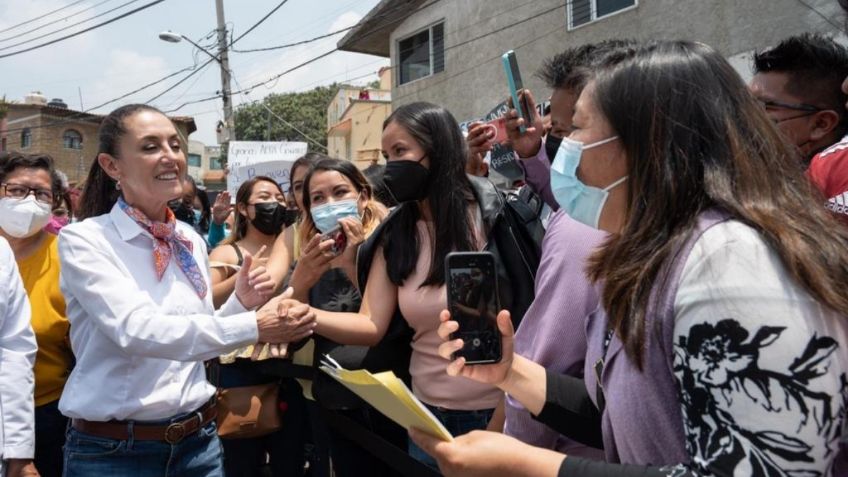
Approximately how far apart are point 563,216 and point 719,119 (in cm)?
70

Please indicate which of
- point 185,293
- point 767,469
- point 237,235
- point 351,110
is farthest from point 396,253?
point 351,110

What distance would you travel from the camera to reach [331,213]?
11.2 feet

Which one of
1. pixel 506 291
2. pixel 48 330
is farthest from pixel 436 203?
pixel 48 330

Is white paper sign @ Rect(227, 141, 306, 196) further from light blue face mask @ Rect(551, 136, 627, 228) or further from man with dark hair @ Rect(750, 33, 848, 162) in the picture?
light blue face mask @ Rect(551, 136, 627, 228)

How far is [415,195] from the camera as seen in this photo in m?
2.61

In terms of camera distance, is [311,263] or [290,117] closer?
[311,263]

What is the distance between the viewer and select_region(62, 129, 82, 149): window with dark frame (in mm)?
36656

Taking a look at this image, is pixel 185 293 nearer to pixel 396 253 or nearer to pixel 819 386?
pixel 396 253

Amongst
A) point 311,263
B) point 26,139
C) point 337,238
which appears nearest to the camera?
point 311,263

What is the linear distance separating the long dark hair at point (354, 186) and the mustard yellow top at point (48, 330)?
1276 millimetres

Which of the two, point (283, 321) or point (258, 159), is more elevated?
point (258, 159)

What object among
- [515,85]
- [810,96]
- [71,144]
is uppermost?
[71,144]

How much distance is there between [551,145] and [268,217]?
2.29 metres

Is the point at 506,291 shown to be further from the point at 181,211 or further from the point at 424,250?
the point at 181,211
